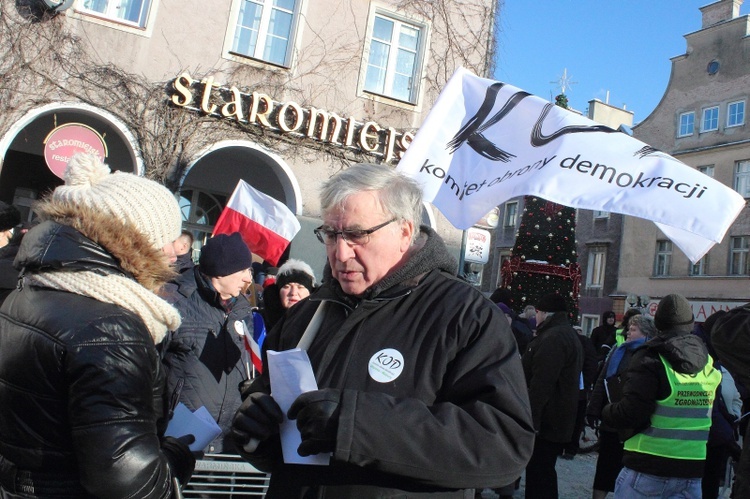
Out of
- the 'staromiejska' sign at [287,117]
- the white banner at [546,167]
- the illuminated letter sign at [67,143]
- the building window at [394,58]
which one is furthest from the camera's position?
the building window at [394,58]

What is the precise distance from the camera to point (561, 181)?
4047 millimetres

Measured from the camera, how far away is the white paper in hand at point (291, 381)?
1.84 meters

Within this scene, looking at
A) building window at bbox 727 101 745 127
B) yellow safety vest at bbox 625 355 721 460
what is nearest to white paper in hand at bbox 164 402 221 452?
yellow safety vest at bbox 625 355 721 460

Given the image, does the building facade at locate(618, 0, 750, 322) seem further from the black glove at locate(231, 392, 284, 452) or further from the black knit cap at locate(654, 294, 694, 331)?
the black glove at locate(231, 392, 284, 452)

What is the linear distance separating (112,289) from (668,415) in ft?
12.0

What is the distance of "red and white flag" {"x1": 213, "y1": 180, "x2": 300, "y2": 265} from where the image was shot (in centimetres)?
803

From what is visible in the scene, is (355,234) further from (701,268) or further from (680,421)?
(701,268)

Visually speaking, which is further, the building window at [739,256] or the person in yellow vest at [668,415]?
the building window at [739,256]

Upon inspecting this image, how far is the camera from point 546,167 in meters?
4.11

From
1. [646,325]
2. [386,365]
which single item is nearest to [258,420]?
[386,365]

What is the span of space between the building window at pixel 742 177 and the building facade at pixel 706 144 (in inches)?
1.5

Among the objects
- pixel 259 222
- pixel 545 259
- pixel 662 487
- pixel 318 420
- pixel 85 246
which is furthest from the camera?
pixel 545 259

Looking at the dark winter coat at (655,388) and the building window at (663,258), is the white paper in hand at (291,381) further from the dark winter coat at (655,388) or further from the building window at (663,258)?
the building window at (663,258)

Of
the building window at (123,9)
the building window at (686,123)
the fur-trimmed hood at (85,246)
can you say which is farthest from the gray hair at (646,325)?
the building window at (686,123)
